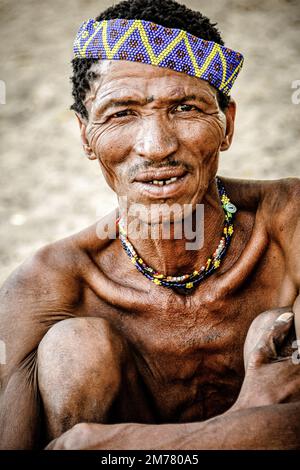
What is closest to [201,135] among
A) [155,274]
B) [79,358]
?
[155,274]

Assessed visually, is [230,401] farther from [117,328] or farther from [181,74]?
[181,74]

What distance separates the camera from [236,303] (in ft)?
9.84

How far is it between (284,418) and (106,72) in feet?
4.50

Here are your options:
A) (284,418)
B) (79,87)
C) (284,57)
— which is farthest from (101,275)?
(284,57)

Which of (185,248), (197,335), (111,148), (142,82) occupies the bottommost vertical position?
(197,335)

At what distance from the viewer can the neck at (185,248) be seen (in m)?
2.96

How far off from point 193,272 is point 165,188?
417 mm

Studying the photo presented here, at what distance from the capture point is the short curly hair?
286 centimetres

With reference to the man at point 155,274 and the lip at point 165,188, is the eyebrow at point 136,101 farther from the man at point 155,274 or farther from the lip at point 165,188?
the lip at point 165,188

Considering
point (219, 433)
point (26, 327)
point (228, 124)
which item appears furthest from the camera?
point (228, 124)

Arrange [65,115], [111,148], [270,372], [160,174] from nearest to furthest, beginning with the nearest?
[270,372] < [160,174] < [111,148] < [65,115]

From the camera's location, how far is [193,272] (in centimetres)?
298

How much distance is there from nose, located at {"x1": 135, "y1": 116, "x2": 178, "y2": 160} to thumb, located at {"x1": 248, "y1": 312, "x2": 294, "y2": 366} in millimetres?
677

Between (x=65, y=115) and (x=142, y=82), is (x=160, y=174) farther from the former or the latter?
(x=65, y=115)
